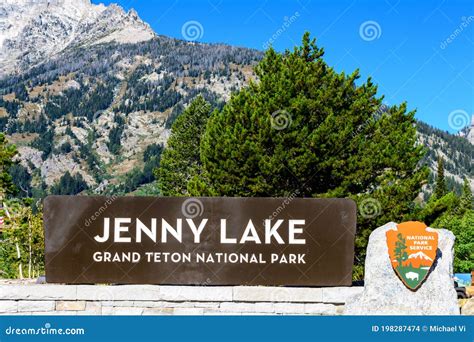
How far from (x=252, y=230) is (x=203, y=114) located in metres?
38.5

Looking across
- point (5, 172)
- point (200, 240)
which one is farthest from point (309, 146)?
point (5, 172)

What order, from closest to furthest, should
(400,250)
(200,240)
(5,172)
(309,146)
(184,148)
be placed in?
(400,250)
(200,240)
(309,146)
(5,172)
(184,148)

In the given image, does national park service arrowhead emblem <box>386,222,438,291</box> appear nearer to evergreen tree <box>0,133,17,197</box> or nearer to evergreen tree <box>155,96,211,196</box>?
evergreen tree <box>0,133,17,197</box>

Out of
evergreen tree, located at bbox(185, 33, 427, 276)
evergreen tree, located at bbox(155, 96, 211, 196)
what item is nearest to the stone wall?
evergreen tree, located at bbox(185, 33, 427, 276)

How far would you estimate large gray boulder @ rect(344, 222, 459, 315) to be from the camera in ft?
38.9

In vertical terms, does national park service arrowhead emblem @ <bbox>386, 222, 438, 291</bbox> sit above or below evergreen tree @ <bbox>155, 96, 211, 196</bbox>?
below

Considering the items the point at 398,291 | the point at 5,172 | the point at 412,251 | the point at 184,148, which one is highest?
the point at 184,148

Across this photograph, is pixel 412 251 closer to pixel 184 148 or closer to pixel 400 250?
pixel 400 250

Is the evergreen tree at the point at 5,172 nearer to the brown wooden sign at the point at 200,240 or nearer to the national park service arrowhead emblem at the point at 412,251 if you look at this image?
the brown wooden sign at the point at 200,240

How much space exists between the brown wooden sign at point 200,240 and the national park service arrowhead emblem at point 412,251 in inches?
42.1

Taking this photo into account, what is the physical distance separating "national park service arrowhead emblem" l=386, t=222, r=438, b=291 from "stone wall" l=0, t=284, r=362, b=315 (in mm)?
1167

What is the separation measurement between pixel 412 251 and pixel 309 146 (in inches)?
423

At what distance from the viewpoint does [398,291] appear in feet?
39.1

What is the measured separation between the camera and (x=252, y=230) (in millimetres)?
12891
